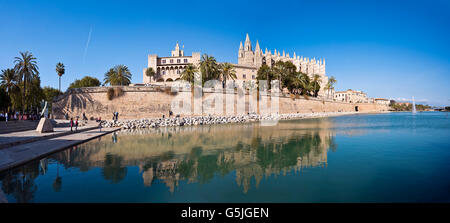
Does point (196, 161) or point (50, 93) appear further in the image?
point (50, 93)

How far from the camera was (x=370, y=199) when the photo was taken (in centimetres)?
555

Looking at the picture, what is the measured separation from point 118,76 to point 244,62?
148 feet

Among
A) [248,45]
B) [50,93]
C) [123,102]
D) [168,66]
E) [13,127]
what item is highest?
[248,45]

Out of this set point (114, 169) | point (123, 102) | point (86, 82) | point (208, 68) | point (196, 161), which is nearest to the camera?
point (114, 169)

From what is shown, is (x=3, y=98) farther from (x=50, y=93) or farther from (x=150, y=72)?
(x=150, y=72)

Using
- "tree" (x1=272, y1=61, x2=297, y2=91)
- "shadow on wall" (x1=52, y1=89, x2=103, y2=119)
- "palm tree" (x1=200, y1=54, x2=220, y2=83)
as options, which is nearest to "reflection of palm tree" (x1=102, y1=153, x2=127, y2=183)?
"shadow on wall" (x1=52, y1=89, x2=103, y2=119)

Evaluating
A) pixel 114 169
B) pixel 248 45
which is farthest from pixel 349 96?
pixel 114 169

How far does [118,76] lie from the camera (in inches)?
1945

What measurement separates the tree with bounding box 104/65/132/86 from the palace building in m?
9.76

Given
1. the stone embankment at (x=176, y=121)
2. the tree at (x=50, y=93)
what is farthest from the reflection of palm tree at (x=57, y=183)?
the tree at (x=50, y=93)

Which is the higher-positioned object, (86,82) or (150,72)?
(150,72)

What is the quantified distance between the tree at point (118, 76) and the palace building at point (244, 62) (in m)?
9.76
